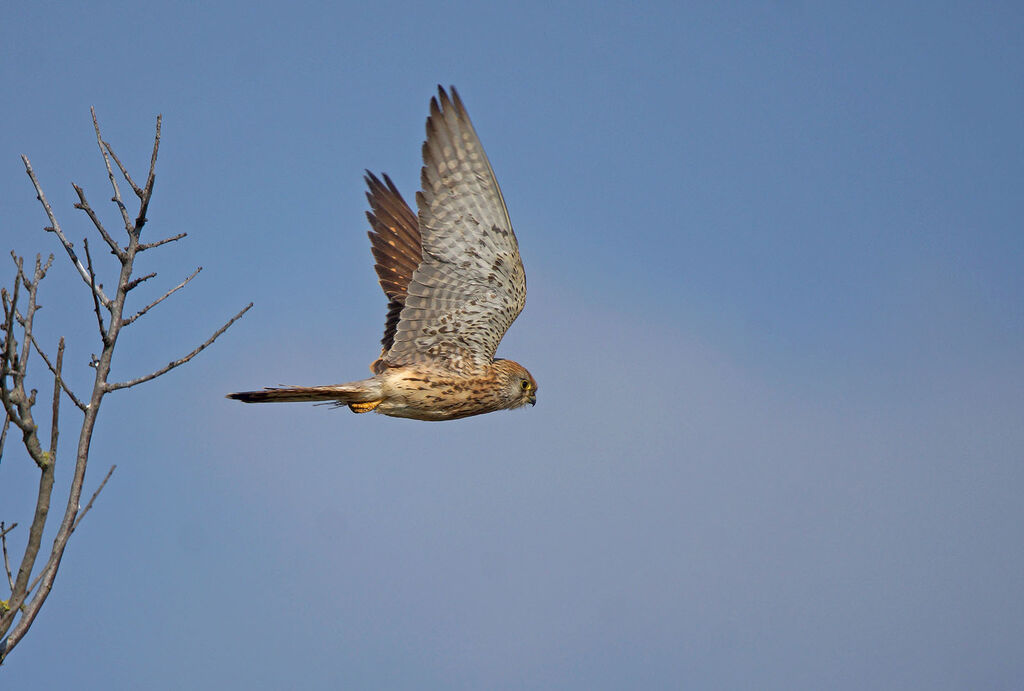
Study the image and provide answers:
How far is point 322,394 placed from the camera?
6.68 meters

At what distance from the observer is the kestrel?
6.53 meters

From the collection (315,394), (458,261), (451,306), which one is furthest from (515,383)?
(315,394)

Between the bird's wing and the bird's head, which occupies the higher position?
the bird's wing

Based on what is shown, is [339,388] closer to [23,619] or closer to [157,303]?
[157,303]

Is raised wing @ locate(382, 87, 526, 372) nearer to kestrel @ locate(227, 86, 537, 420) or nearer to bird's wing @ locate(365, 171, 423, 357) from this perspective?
kestrel @ locate(227, 86, 537, 420)

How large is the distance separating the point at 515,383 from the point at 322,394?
5.25 feet

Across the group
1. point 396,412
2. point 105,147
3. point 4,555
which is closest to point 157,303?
point 105,147

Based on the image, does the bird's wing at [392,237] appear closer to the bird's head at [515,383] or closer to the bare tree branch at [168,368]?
the bird's head at [515,383]

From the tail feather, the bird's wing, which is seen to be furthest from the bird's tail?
the bird's wing

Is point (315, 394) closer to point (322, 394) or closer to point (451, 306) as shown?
point (322, 394)

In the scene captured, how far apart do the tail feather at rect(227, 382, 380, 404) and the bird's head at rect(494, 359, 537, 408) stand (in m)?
1.00

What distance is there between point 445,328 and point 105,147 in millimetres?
3074

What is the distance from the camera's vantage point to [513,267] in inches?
273

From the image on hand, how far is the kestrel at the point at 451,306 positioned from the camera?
21.4 ft
